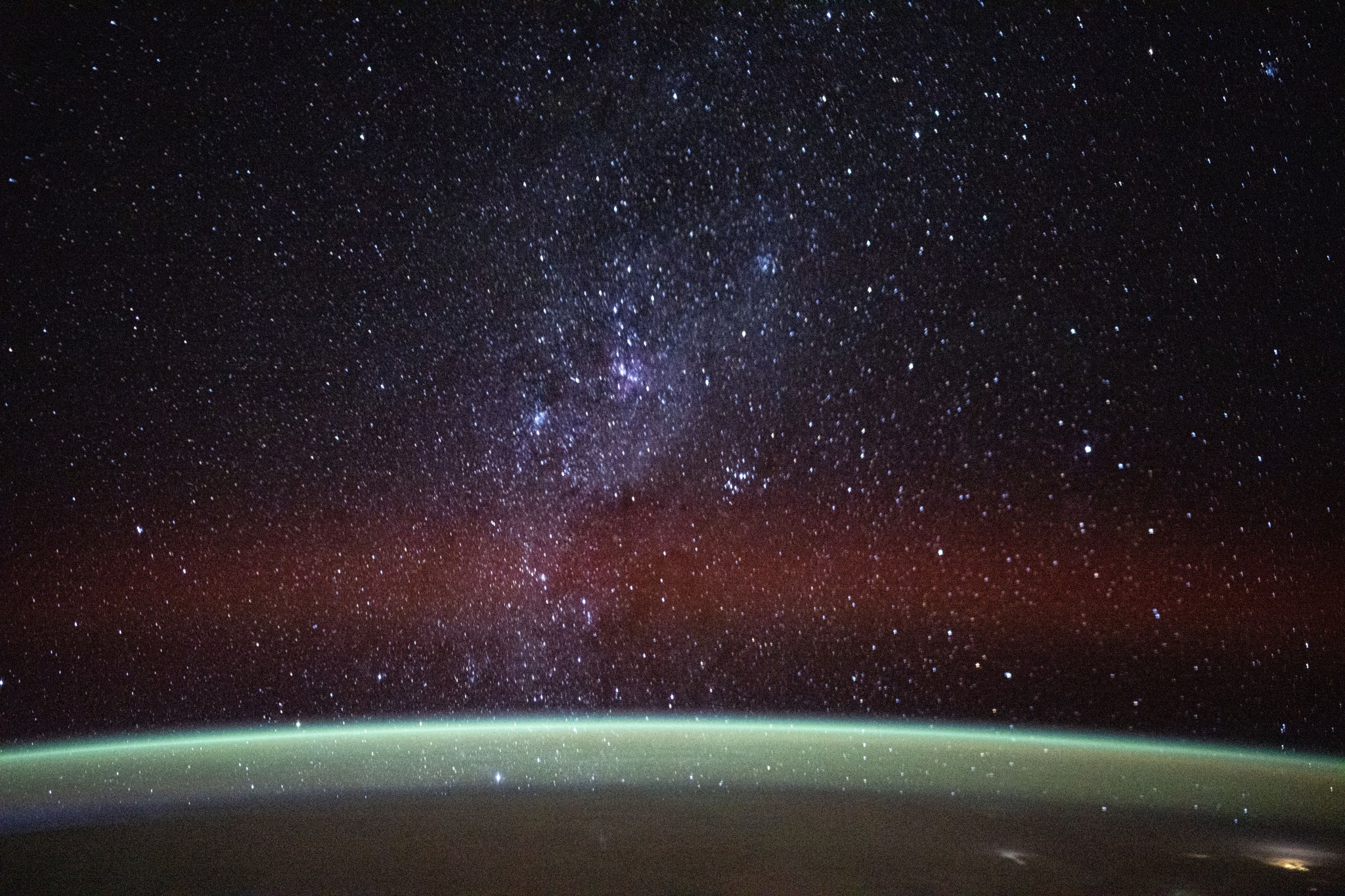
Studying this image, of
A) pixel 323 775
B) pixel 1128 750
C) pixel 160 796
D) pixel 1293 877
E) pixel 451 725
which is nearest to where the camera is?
pixel 1293 877

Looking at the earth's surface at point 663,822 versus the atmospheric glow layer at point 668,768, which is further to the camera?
the atmospheric glow layer at point 668,768

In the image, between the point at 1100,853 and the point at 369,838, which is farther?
the point at 369,838

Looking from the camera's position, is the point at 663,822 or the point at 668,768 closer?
the point at 663,822

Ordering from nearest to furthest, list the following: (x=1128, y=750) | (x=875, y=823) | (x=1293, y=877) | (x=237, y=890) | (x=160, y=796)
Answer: (x=237, y=890) → (x=1293, y=877) → (x=875, y=823) → (x=160, y=796) → (x=1128, y=750)

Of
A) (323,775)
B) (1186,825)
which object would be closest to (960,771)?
(1186,825)

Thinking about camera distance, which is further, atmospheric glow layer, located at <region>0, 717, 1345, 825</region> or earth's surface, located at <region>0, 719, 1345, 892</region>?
atmospheric glow layer, located at <region>0, 717, 1345, 825</region>

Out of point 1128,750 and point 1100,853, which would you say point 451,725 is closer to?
point 1128,750
